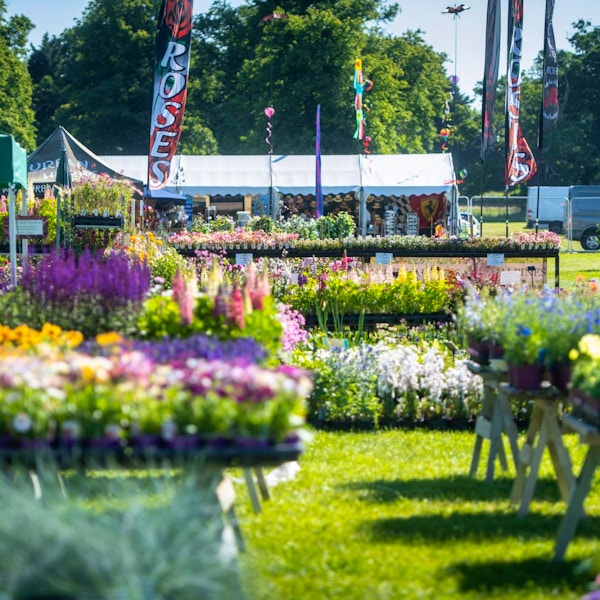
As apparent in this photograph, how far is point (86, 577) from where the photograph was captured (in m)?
3.46

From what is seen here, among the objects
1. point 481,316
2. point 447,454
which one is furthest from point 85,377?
point 447,454

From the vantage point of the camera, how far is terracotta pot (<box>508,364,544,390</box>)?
20.3 feet

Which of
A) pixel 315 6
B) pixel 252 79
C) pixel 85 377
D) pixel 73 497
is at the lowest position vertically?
pixel 73 497

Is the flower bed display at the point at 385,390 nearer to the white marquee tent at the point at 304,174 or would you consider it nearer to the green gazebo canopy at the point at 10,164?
the green gazebo canopy at the point at 10,164

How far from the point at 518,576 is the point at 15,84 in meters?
47.9

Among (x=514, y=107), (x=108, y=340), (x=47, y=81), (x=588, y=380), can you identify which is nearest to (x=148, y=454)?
(x=108, y=340)

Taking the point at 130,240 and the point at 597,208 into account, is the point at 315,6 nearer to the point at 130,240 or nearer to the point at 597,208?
the point at 597,208

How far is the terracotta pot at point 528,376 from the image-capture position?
618 centimetres

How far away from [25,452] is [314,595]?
4.76 ft

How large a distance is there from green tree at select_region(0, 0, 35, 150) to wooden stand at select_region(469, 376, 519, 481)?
136ft

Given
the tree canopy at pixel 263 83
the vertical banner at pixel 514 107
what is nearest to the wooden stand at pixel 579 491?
the vertical banner at pixel 514 107

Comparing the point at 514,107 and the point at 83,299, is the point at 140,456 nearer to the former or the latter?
the point at 83,299

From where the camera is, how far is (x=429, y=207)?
36.1m

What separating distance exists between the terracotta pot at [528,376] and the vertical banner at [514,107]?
14.2 metres
